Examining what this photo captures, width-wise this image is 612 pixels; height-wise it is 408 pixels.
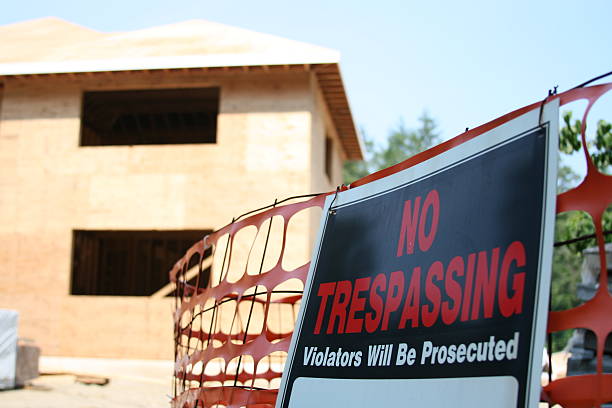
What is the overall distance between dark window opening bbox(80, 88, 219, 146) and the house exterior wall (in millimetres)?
1684

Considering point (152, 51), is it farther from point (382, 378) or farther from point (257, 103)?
point (382, 378)

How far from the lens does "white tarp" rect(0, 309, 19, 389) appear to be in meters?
13.8

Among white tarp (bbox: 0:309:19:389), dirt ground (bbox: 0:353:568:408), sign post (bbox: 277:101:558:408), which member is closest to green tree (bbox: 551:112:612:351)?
sign post (bbox: 277:101:558:408)

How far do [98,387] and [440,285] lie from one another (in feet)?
42.8

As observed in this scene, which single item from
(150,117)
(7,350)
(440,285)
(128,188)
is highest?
(150,117)

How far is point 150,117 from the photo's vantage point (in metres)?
25.9

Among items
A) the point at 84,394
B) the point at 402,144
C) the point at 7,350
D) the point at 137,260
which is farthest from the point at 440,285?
the point at 402,144

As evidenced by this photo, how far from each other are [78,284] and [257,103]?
26.0 ft

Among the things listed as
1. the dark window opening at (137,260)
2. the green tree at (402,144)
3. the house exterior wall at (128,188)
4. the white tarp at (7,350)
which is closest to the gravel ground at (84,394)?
the white tarp at (7,350)

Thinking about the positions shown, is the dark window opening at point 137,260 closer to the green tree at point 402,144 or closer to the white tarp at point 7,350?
the white tarp at point 7,350

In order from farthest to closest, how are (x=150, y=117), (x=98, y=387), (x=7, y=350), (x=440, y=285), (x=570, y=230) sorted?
(x=150, y=117) < (x=570, y=230) < (x=98, y=387) < (x=7, y=350) < (x=440, y=285)

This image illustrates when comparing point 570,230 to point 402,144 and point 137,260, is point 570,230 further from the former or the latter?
point 402,144

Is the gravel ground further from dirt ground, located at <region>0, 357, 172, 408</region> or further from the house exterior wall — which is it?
the house exterior wall

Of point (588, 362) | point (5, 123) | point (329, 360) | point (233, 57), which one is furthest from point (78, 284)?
point (329, 360)
